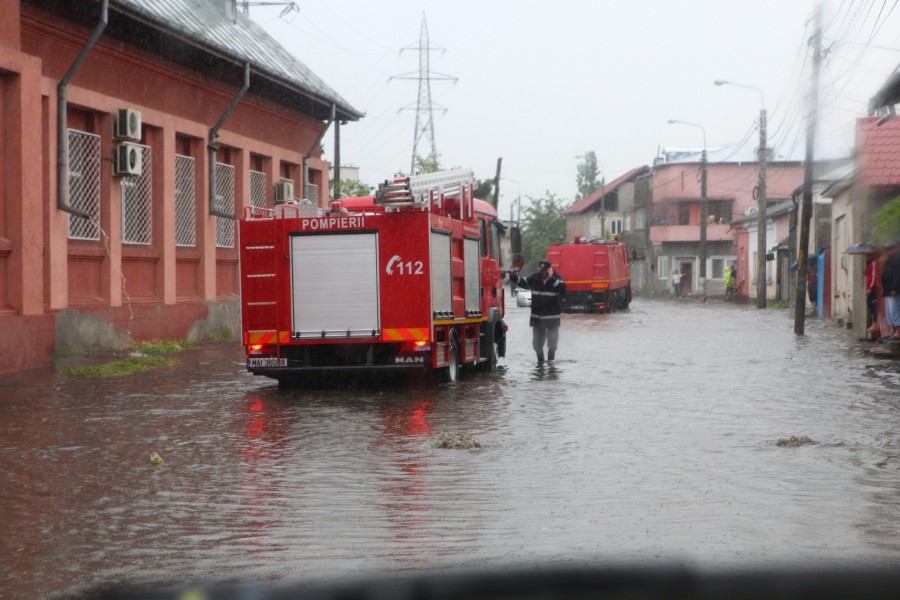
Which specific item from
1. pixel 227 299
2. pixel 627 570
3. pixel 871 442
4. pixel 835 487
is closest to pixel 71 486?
Result: pixel 835 487

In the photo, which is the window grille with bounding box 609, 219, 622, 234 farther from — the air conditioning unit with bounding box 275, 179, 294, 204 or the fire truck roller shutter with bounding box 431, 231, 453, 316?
the fire truck roller shutter with bounding box 431, 231, 453, 316

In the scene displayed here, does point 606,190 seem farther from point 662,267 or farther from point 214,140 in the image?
point 214,140

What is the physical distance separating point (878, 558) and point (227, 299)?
23967mm

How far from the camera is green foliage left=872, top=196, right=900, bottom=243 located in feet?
10.8

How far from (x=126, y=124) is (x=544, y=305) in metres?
7.90

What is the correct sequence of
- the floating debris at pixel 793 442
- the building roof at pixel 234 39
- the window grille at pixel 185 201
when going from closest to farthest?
the floating debris at pixel 793 442, the building roof at pixel 234 39, the window grille at pixel 185 201

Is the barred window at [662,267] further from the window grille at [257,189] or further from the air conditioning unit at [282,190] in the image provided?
the window grille at [257,189]

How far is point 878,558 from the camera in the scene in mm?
6656

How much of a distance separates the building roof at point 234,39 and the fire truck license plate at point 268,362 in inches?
309

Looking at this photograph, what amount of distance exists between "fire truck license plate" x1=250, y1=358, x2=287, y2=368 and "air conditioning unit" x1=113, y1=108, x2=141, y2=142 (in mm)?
7612

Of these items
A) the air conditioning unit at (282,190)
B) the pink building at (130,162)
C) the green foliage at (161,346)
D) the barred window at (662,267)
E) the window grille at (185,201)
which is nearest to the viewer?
the pink building at (130,162)

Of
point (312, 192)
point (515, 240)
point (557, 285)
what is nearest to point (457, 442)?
point (515, 240)

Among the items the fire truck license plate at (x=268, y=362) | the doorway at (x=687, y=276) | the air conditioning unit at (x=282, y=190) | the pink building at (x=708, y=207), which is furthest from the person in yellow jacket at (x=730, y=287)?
the fire truck license plate at (x=268, y=362)

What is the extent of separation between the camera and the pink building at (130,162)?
19.2 meters
